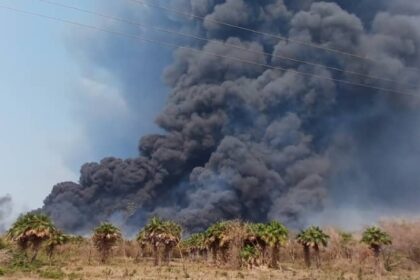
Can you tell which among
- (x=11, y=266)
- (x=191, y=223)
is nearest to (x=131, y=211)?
(x=191, y=223)

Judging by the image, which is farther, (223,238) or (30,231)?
(223,238)

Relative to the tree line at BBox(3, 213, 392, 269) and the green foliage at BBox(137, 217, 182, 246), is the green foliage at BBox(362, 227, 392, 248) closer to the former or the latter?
the tree line at BBox(3, 213, 392, 269)

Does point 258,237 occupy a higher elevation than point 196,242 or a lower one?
lower

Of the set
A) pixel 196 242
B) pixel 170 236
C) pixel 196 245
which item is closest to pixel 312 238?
pixel 170 236

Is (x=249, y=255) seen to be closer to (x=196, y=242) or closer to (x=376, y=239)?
(x=376, y=239)

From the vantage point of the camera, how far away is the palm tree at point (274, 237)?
76625 millimetres

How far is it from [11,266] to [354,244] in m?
66.7

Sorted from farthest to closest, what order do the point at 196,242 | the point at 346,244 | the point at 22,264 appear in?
the point at 196,242, the point at 346,244, the point at 22,264

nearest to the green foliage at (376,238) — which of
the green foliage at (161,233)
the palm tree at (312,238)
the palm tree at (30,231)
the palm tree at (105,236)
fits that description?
the palm tree at (312,238)

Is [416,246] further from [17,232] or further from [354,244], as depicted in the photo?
[17,232]

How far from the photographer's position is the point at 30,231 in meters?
69.8

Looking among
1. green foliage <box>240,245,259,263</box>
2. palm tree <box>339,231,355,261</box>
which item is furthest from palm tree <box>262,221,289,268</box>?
palm tree <box>339,231,355,261</box>

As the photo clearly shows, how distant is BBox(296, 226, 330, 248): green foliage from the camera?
80.0 metres

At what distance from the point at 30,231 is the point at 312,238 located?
4480 centimetres
